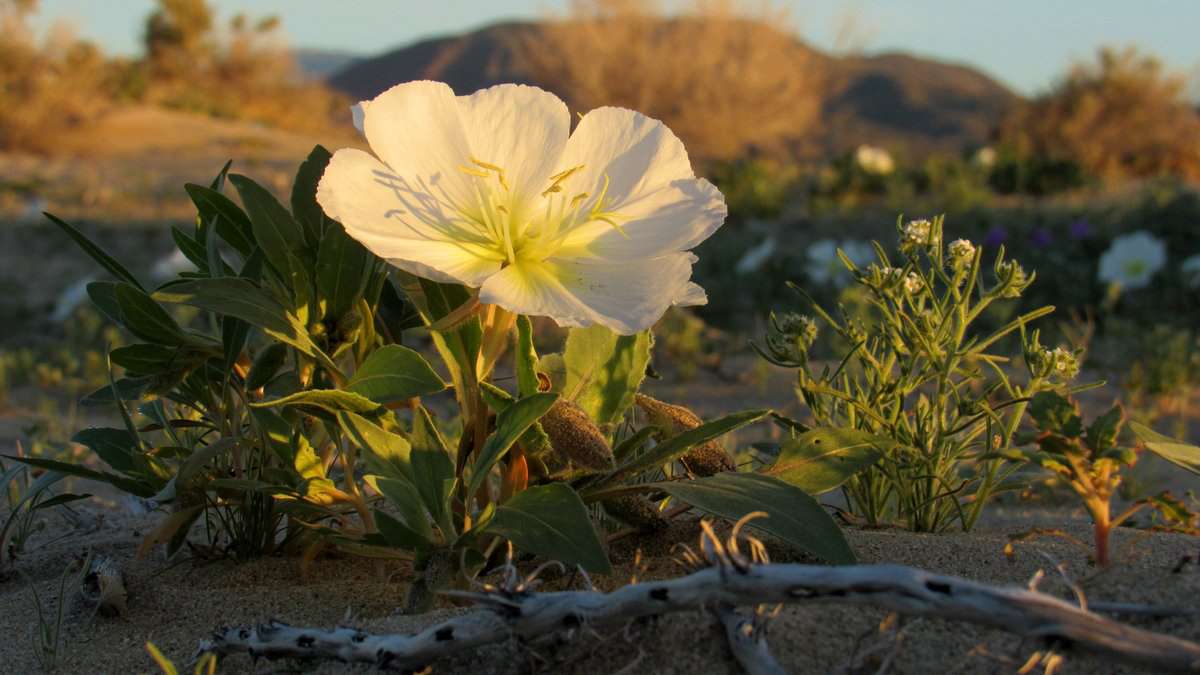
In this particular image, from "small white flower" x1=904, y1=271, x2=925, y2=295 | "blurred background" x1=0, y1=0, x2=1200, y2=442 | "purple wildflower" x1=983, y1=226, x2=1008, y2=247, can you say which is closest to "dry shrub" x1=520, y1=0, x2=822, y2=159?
"blurred background" x1=0, y1=0, x2=1200, y2=442

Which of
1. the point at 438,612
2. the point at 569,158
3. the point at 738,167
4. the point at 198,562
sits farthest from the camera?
the point at 738,167

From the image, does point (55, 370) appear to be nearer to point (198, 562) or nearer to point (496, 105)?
point (198, 562)

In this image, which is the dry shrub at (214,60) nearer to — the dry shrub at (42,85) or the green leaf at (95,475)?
the dry shrub at (42,85)

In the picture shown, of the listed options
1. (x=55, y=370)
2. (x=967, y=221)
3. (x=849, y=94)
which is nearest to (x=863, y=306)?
(x=967, y=221)

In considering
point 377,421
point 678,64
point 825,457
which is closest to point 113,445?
point 377,421

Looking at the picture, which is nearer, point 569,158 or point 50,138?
point 569,158

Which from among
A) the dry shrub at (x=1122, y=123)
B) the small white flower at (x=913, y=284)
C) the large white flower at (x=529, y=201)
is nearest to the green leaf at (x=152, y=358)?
the large white flower at (x=529, y=201)

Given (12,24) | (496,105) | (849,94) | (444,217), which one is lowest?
(849,94)
